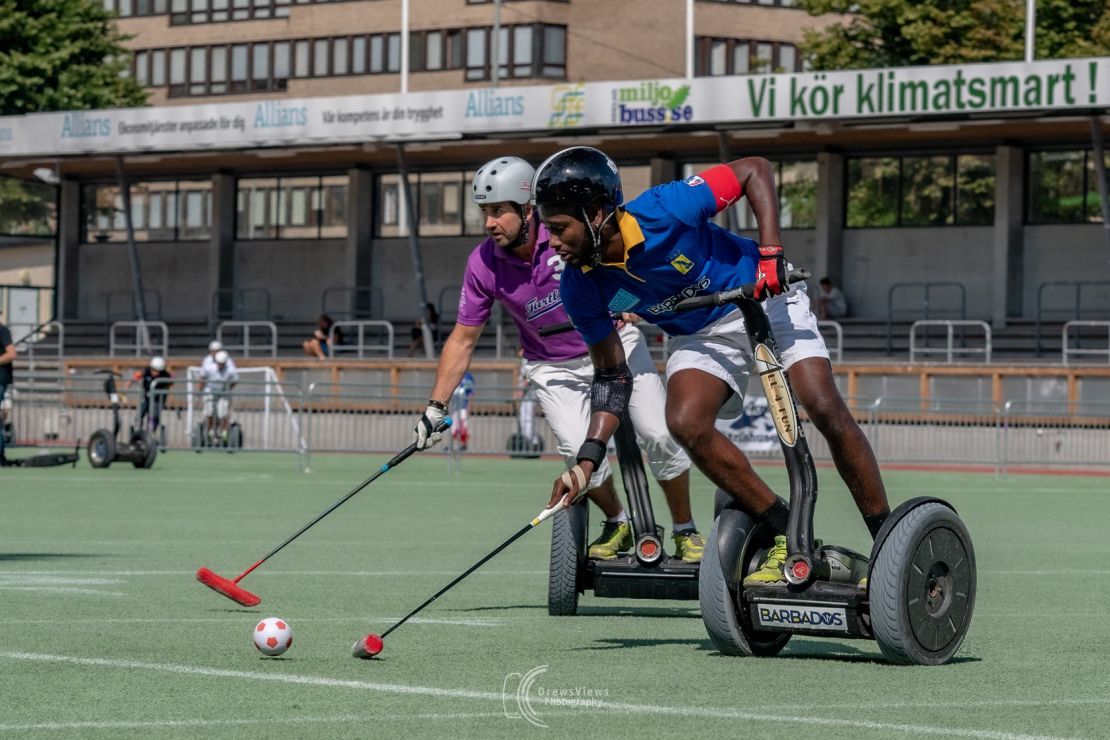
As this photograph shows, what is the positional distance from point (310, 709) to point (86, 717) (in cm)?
68

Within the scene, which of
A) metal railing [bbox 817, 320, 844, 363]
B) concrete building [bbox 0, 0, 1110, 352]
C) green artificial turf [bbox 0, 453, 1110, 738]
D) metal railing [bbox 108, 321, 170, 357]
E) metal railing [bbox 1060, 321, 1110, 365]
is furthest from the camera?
metal railing [bbox 108, 321, 170, 357]

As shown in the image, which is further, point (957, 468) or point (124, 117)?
point (124, 117)

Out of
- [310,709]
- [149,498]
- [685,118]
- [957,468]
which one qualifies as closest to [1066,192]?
[685,118]

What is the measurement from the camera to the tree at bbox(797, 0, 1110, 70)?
45.8 m

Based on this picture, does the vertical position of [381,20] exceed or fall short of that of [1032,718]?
it exceeds it

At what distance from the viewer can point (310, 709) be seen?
6254 millimetres

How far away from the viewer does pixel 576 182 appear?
7.49 meters

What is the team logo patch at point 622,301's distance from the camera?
7980 millimetres

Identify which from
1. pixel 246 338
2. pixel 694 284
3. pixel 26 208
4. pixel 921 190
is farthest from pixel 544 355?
pixel 26 208

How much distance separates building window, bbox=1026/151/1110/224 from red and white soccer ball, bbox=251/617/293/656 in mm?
33481

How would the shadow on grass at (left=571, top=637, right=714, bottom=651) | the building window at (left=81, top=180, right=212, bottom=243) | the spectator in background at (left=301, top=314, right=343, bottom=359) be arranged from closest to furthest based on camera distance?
the shadow on grass at (left=571, top=637, right=714, bottom=651) → the spectator in background at (left=301, top=314, right=343, bottom=359) → the building window at (left=81, top=180, right=212, bottom=243)

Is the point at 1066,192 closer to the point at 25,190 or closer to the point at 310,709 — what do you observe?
the point at 25,190

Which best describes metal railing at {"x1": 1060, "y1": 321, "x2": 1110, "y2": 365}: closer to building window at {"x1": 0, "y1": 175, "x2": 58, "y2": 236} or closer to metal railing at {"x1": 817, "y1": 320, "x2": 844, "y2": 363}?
metal railing at {"x1": 817, "y1": 320, "x2": 844, "y2": 363}

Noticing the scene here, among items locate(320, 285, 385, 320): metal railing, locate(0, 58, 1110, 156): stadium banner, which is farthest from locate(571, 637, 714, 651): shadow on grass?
locate(320, 285, 385, 320): metal railing
